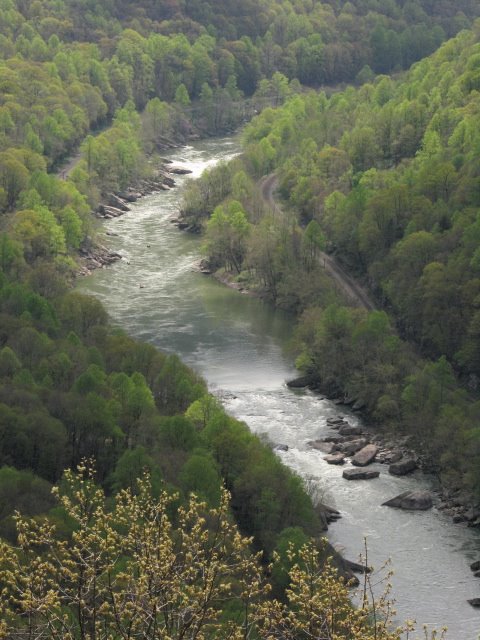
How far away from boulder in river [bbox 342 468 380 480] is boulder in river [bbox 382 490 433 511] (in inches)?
140

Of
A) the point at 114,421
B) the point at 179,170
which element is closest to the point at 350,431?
the point at 114,421

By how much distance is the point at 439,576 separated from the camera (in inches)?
2178

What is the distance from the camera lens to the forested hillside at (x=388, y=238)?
77.5 metres

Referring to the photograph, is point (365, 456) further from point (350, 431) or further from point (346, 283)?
point (346, 283)

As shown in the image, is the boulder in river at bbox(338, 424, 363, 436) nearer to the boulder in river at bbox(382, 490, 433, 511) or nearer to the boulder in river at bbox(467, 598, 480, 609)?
the boulder in river at bbox(382, 490, 433, 511)

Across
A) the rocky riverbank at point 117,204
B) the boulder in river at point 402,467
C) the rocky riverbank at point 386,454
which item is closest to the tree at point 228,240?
the rocky riverbank at point 117,204

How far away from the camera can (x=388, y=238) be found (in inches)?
4070

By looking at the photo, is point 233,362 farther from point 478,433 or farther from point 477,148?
point 477,148

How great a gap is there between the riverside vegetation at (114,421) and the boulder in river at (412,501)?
6.34m

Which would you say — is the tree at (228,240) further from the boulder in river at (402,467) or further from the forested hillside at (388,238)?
the boulder in river at (402,467)

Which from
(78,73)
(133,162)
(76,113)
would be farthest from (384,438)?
(78,73)

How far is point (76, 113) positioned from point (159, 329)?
74546mm

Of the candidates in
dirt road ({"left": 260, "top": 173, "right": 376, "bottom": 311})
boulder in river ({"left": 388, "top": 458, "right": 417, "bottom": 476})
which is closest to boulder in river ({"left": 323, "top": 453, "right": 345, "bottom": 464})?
boulder in river ({"left": 388, "top": 458, "right": 417, "bottom": 476})

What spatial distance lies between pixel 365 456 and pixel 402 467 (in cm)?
253
